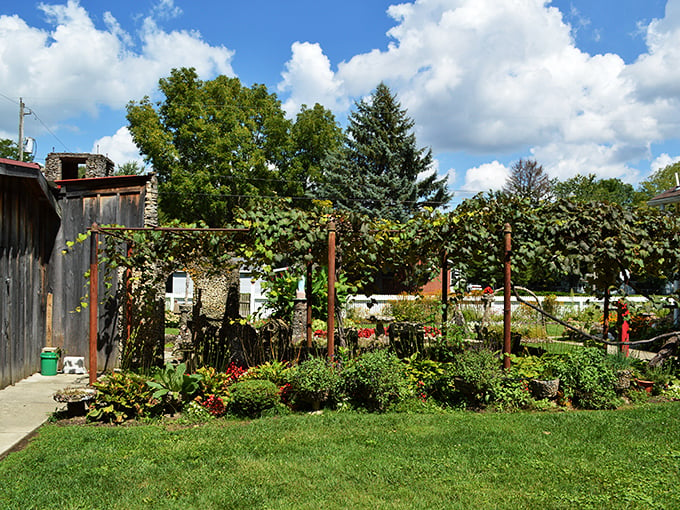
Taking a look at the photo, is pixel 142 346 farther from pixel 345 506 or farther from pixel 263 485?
pixel 345 506

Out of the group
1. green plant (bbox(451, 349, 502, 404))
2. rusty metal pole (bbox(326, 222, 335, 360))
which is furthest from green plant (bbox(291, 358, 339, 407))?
green plant (bbox(451, 349, 502, 404))

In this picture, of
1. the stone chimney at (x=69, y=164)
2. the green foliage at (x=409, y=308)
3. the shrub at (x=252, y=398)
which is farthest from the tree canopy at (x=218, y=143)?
the shrub at (x=252, y=398)

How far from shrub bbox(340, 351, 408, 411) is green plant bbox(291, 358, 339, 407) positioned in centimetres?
14

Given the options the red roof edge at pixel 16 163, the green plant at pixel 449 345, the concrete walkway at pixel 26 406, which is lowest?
the concrete walkway at pixel 26 406

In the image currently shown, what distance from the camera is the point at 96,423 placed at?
5141mm

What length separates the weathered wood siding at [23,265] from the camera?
6688 mm

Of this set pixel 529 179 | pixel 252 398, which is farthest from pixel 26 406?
pixel 529 179

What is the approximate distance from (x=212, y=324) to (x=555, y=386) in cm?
487

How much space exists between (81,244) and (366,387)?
5.37 m

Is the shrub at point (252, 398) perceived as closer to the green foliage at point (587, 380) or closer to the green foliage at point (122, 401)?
the green foliage at point (122, 401)

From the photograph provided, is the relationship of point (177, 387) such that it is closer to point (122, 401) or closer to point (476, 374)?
point (122, 401)

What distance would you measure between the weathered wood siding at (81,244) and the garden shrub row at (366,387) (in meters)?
3.13

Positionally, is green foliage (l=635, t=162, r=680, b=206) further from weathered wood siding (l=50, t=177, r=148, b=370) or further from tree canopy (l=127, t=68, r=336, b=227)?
weathered wood siding (l=50, t=177, r=148, b=370)

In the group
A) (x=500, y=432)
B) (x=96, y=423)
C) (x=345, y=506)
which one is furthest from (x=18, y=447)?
(x=500, y=432)
